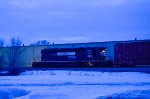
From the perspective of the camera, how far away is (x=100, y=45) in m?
35.4

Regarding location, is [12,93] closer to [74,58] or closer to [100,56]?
[100,56]

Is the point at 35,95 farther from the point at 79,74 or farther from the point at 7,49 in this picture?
the point at 7,49

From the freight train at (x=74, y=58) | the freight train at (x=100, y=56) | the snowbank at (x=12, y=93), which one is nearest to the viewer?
the snowbank at (x=12, y=93)

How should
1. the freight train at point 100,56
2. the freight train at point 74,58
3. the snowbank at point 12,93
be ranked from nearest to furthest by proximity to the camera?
the snowbank at point 12,93 < the freight train at point 100,56 < the freight train at point 74,58

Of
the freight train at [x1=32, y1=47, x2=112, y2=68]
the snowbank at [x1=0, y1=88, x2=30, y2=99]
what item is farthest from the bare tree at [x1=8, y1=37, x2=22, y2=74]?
the snowbank at [x1=0, y1=88, x2=30, y2=99]

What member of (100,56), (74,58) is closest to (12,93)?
(100,56)

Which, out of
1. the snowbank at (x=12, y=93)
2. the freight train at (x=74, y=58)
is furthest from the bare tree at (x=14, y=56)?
the snowbank at (x=12, y=93)

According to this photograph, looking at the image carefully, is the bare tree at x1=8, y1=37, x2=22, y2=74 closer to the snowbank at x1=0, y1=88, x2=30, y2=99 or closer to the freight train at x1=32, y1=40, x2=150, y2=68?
the freight train at x1=32, y1=40, x2=150, y2=68

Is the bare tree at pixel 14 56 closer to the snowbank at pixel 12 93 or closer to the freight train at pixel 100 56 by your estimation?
the freight train at pixel 100 56

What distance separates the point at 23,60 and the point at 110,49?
13.8 m

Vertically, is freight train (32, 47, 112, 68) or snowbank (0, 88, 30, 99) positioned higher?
freight train (32, 47, 112, 68)

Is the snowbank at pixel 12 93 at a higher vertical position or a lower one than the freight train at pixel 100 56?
A: lower

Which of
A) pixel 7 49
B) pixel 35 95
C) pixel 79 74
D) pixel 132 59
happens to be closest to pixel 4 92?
pixel 35 95

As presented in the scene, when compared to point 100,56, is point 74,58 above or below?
below
